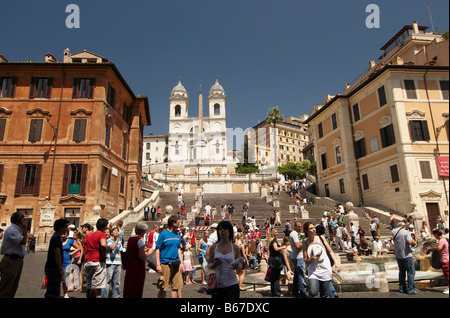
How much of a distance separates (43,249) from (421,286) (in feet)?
71.9

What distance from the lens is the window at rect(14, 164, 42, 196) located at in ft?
72.3

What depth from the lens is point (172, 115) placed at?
98875mm

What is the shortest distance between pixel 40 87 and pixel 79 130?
5.17 metres

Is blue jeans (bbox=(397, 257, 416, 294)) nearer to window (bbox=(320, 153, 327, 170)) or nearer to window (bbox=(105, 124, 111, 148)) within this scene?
window (bbox=(105, 124, 111, 148))

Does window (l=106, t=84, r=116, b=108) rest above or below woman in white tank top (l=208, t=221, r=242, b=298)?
above

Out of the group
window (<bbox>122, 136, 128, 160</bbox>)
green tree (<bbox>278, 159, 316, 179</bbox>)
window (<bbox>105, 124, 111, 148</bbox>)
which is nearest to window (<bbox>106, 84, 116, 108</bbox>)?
window (<bbox>105, 124, 111, 148</bbox>)

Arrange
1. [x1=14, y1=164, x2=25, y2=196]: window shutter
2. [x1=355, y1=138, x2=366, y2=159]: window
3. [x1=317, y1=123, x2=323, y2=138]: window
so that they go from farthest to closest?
[x1=317, y1=123, x2=323, y2=138]: window
[x1=355, y1=138, x2=366, y2=159]: window
[x1=14, y1=164, x2=25, y2=196]: window shutter

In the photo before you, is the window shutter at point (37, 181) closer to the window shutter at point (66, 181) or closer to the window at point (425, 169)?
the window shutter at point (66, 181)

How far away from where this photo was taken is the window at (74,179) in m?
22.3

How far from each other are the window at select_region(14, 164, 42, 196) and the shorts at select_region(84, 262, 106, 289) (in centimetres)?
2002

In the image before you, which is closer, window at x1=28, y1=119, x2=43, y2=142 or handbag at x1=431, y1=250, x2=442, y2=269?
A: handbag at x1=431, y1=250, x2=442, y2=269

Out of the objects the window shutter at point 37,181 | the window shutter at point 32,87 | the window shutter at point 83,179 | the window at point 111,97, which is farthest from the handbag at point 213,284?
the window shutter at point 32,87

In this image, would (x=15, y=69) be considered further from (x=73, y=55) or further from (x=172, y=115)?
(x=172, y=115)
